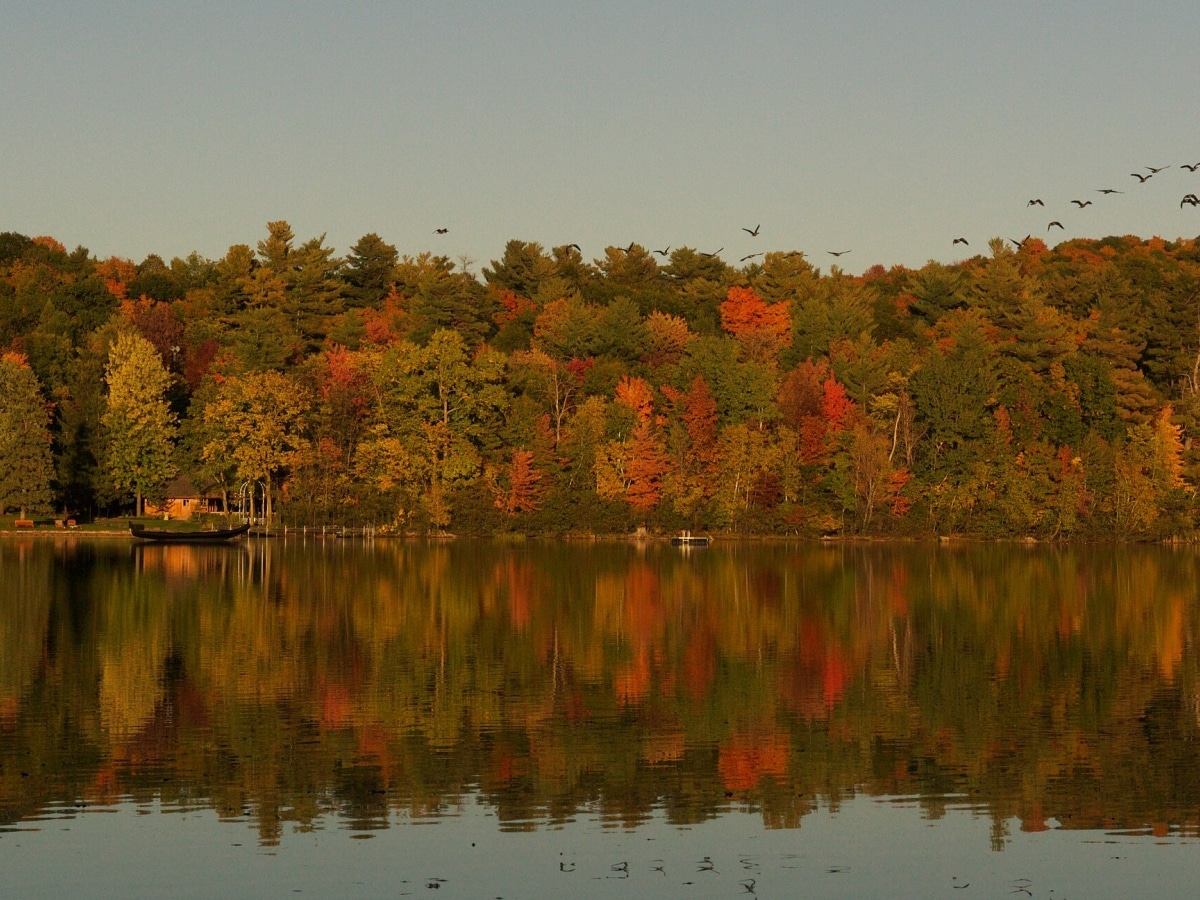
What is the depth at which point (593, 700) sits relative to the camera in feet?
96.2

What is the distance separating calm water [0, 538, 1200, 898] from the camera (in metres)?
18.1

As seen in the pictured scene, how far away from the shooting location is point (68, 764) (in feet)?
75.4

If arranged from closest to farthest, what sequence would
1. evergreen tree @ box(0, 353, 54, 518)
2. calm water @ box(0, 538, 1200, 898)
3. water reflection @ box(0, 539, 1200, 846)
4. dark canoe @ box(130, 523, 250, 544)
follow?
calm water @ box(0, 538, 1200, 898) → water reflection @ box(0, 539, 1200, 846) → dark canoe @ box(130, 523, 250, 544) → evergreen tree @ box(0, 353, 54, 518)

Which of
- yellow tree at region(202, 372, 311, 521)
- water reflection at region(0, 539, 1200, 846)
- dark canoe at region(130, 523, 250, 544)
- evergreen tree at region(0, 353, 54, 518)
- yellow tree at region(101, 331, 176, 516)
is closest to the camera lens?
water reflection at region(0, 539, 1200, 846)

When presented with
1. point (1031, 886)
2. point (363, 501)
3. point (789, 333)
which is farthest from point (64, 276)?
point (1031, 886)

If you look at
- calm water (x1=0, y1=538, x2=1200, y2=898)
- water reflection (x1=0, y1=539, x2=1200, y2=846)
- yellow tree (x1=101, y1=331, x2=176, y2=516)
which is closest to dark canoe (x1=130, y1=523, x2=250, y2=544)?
yellow tree (x1=101, y1=331, x2=176, y2=516)

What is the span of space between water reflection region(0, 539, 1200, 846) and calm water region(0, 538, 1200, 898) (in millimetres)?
94

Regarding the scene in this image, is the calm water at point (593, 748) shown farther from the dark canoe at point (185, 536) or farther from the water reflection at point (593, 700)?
the dark canoe at point (185, 536)

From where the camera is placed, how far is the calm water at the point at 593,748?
59.4ft

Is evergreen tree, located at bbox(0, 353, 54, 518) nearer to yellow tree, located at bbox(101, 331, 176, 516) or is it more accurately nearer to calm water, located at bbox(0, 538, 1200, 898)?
yellow tree, located at bbox(101, 331, 176, 516)

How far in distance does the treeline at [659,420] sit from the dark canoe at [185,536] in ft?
25.1

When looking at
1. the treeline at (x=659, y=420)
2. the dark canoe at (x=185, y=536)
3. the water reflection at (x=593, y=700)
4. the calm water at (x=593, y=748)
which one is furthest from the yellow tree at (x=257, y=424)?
the calm water at (x=593, y=748)

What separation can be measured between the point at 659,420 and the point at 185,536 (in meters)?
28.6

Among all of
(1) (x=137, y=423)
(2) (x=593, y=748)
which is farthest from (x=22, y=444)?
(2) (x=593, y=748)
